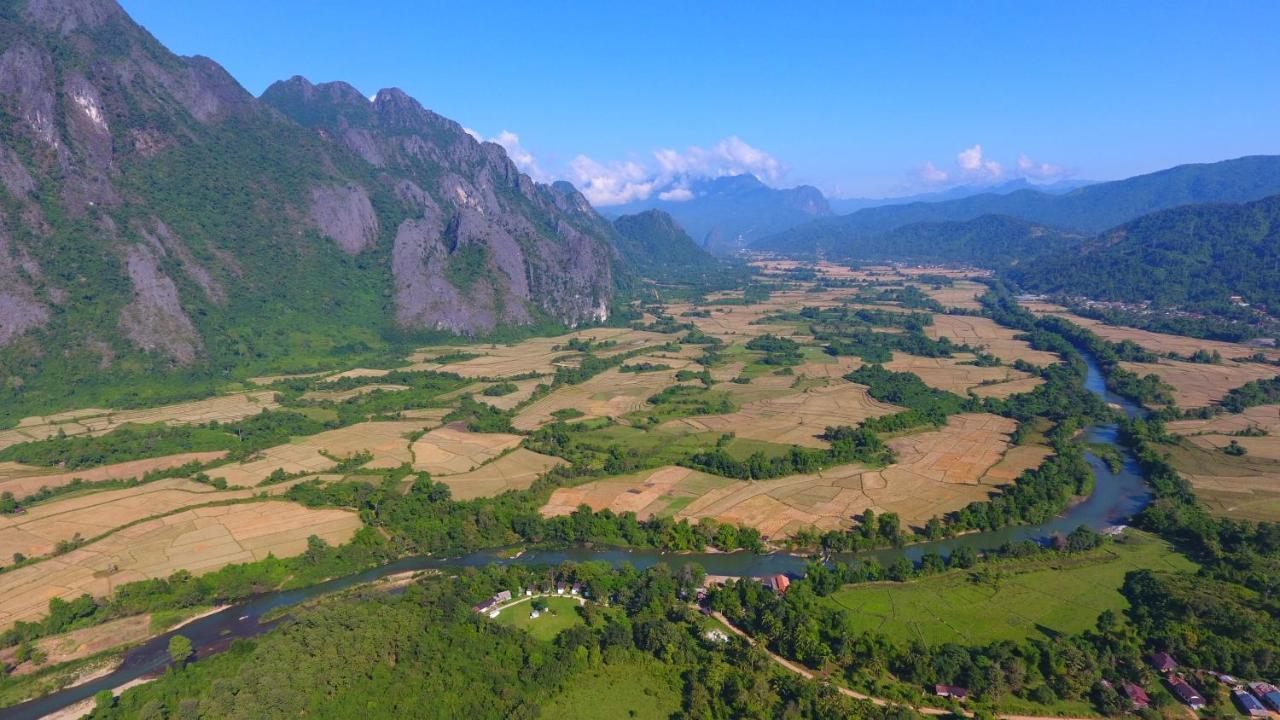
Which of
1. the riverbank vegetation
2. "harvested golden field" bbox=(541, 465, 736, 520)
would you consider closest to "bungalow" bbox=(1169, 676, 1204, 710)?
the riverbank vegetation

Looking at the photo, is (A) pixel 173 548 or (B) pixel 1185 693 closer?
(B) pixel 1185 693

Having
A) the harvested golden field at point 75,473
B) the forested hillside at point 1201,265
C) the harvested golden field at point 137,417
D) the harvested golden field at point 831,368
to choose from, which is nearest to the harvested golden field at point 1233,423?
the harvested golden field at point 831,368

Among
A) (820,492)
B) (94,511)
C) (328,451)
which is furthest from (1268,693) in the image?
(94,511)

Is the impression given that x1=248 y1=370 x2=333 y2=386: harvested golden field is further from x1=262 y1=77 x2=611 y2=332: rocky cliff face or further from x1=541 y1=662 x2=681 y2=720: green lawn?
x1=541 y1=662 x2=681 y2=720: green lawn

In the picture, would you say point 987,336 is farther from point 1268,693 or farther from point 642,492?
point 1268,693

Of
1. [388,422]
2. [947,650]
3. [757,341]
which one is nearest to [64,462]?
[388,422]

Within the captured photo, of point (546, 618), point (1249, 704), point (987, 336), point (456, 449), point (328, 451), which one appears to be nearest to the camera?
point (1249, 704)
